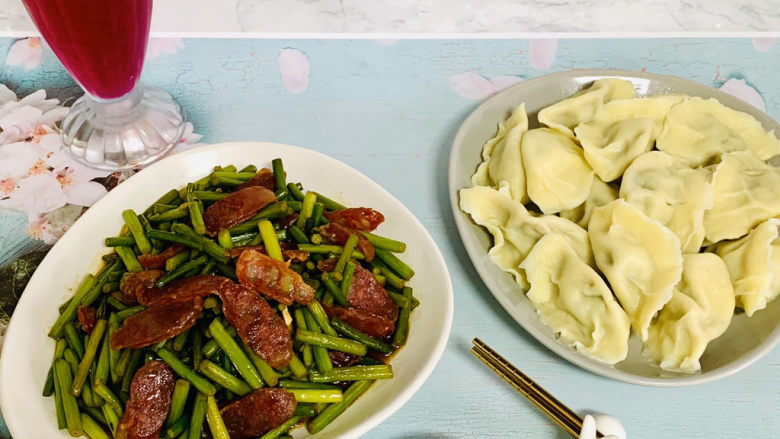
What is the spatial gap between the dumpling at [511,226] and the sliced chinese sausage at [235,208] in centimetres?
64

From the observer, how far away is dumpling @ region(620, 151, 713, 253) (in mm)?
2096

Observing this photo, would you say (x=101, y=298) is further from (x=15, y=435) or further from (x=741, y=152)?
(x=741, y=152)

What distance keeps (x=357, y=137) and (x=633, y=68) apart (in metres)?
1.29

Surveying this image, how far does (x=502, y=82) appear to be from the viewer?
109 inches

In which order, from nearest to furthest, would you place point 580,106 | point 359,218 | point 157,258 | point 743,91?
point 157,258
point 359,218
point 580,106
point 743,91

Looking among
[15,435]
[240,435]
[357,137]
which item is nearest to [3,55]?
[357,137]

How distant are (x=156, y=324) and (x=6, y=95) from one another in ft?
4.80

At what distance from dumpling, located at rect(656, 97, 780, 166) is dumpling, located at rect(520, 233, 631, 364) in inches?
25.1

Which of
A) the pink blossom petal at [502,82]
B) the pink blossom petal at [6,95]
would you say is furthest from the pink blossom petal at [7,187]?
the pink blossom petal at [502,82]

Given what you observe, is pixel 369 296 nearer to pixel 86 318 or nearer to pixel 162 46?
pixel 86 318

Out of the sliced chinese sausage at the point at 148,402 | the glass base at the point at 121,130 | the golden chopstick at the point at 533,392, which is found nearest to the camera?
the sliced chinese sausage at the point at 148,402

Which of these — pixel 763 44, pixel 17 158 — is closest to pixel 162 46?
pixel 17 158

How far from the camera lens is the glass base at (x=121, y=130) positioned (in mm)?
2354

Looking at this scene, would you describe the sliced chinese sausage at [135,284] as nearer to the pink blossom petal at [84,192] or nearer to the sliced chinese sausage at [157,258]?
the sliced chinese sausage at [157,258]
